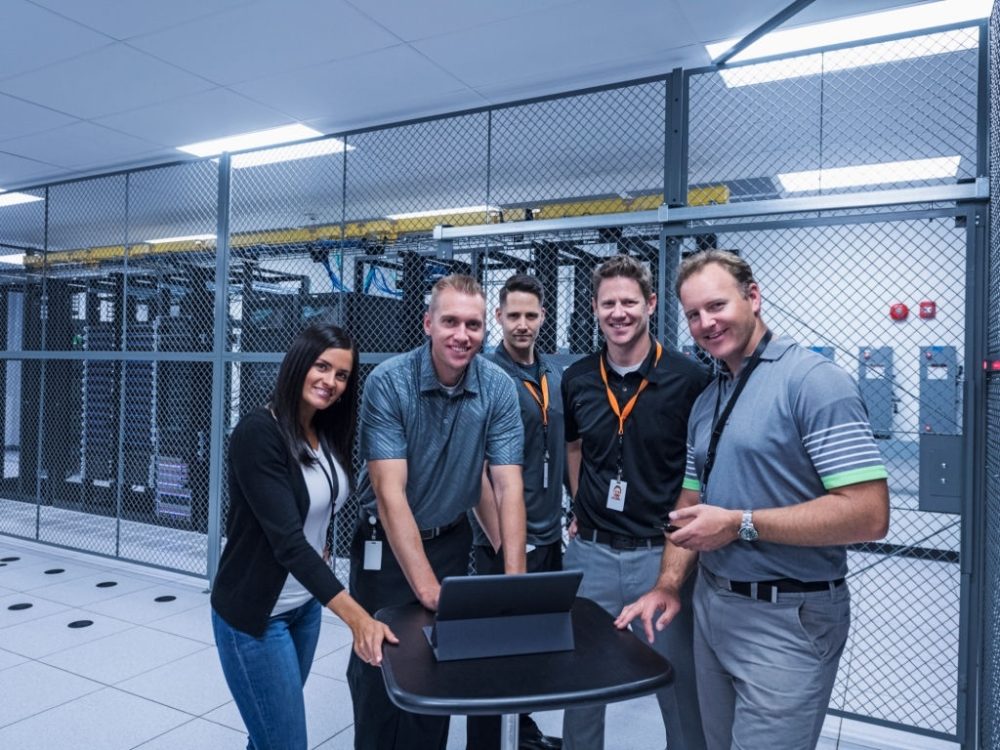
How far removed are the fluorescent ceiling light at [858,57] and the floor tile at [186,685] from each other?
4.07 m

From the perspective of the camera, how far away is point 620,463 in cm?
211

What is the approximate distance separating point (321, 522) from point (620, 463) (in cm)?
95

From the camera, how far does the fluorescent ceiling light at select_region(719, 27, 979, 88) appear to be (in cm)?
355

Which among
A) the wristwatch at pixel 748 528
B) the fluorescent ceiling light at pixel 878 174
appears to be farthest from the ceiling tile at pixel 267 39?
the fluorescent ceiling light at pixel 878 174

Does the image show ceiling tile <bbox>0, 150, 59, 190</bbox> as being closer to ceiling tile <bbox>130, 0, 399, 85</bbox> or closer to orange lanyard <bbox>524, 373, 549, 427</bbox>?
ceiling tile <bbox>130, 0, 399, 85</bbox>

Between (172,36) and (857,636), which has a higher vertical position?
(172,36)

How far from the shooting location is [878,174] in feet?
19.5

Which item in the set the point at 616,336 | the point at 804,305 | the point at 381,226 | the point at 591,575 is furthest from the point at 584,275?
the point at 381,226

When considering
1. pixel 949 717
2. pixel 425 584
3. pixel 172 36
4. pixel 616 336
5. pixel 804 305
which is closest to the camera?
pixel 425 584

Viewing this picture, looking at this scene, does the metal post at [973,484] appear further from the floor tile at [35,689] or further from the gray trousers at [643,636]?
the floor tile at [35,689]

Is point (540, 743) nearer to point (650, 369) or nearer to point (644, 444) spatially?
point (644, 444)

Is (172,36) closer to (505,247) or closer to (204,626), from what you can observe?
(505,247)

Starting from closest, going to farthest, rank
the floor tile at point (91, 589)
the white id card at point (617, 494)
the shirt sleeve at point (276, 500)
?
the shirt sleeve at point (276, 500) → the white id card at point (617, 494) → the floor tile at point (91, 589)

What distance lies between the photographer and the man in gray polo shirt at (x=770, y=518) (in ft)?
4.73
